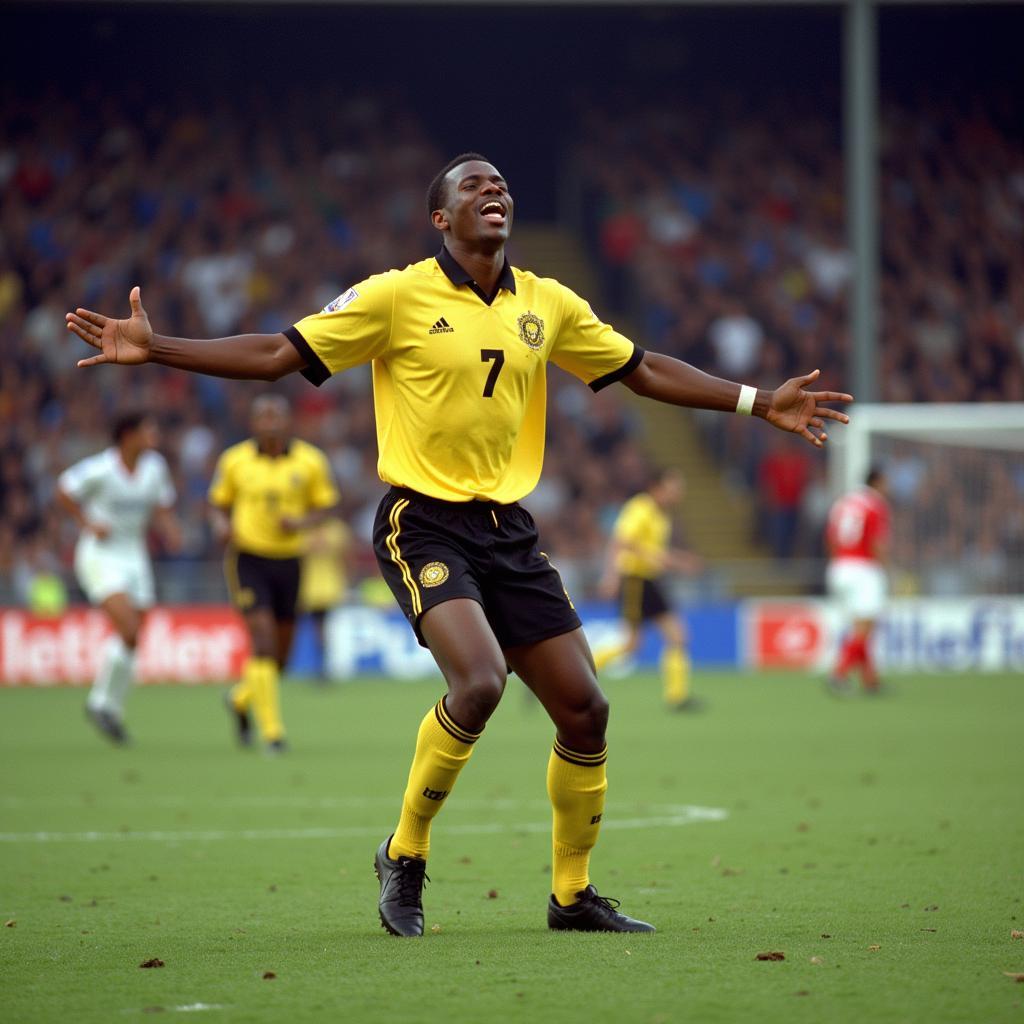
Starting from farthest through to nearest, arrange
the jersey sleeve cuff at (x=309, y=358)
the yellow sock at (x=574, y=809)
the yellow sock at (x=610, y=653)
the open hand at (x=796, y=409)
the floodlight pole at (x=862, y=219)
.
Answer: the floodlight pole at (x=862, y=219) < the yellow sock at (x=610, y=653) < the open hand at (x=796, y=409) < the yellow sock at (x=574, y=809) < the jersey sleeve cuff at (x=309, y=358)

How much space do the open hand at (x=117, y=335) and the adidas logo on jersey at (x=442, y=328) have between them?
96 centimetres

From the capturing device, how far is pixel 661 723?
17.4 metres

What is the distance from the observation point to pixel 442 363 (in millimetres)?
6480

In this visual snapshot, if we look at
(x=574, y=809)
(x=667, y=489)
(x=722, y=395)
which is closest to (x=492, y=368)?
(x=722, y=395)

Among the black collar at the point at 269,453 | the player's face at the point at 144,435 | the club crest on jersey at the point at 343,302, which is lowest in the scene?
the club crest on jersey at the point at 343,302

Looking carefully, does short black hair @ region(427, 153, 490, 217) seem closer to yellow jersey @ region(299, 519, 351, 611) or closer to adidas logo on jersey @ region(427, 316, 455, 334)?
adidas logo on jersey @ region(427, 316, 455, 334)

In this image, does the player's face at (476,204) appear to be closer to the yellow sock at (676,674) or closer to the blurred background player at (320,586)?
the yellow sock at (676,674)

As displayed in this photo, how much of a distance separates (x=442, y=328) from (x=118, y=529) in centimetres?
905

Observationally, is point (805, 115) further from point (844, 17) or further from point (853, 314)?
point (853, 314)

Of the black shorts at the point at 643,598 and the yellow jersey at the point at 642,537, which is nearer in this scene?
the yellow jersey at the point at 642,537

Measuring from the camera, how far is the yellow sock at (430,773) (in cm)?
644

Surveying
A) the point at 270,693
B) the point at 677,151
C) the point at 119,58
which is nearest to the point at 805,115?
the point at 677,151

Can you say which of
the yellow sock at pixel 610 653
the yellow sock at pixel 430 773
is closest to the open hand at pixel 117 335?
the yellow sock at pixel 430 773

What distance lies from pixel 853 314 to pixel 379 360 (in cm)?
2077
